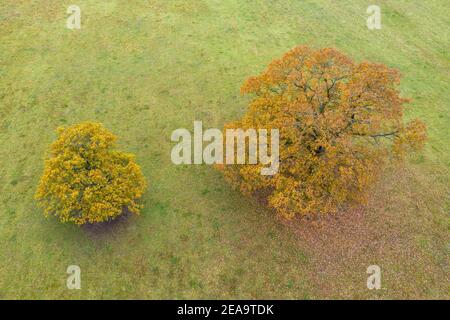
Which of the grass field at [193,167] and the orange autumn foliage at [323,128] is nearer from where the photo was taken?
the orange autumn foliage at [323,128]

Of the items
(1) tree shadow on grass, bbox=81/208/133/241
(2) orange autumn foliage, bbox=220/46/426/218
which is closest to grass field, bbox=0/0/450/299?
(1) tree shadow on grass, bbox=81/208/133/241

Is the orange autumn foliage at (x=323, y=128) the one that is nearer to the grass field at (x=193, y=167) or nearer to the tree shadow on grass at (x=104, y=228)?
the grass field at (x=193, y=167)

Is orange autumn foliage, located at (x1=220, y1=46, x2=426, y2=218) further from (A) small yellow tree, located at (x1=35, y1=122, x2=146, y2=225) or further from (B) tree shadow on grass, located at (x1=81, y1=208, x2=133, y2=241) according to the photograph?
(B) tree shadow on grass, located at (x1=81, y1=208, x2=133, y2=241)

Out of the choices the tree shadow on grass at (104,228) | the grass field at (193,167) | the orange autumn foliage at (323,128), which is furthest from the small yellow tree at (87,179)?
the orange autumn foliage at (323,128)

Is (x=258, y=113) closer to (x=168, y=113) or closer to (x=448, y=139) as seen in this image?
(x=168, y=113)

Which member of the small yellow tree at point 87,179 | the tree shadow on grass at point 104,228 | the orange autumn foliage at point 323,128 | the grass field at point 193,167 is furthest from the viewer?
the tree shadow on grass at point 104,228

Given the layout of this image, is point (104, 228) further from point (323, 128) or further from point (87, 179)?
point (323, 128)

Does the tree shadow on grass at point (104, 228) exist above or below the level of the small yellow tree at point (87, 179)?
below
